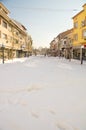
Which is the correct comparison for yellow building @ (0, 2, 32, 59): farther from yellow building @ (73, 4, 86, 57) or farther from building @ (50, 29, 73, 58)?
yellow building @ (73, 4, 86, 57)

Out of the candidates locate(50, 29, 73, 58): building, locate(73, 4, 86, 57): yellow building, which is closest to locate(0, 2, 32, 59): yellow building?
locate(50, 29, 73, 58): building

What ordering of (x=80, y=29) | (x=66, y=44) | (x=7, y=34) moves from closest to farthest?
(x=80, y=29) < (x=7, y=34) < (x=66, y=44)

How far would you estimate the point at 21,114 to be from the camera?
13.7ft

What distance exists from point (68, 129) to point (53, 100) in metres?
1.92

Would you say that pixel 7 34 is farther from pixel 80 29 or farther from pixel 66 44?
pixel 66 44

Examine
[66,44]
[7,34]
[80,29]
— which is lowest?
[66,44]

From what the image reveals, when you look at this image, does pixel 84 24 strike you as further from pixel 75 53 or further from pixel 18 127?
pixel 18 127

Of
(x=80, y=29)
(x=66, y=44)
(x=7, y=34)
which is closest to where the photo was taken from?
(x=80, y=29)

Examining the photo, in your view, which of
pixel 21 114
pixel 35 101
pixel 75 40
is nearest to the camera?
pixel 21 114

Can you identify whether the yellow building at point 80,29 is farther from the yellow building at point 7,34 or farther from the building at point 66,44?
the yellow building at point 7,34

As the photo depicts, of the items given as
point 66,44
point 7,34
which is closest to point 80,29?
point 7,34

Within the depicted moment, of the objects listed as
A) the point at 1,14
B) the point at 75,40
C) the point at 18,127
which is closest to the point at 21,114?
the point at 18,127

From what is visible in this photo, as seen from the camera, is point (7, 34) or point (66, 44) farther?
point (66, 44)

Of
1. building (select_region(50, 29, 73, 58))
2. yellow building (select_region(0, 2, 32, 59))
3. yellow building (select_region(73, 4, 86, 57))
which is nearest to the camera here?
yellow building (select_region(0, 2, 32, 59))
